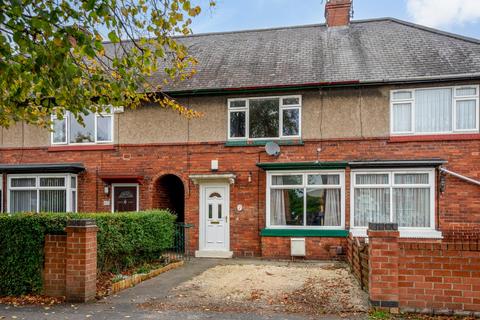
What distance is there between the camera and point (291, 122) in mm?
13891

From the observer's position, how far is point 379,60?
14.1 m

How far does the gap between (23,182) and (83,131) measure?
2.65 meters

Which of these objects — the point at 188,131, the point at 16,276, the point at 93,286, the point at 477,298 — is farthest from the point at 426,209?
the point at 16,276

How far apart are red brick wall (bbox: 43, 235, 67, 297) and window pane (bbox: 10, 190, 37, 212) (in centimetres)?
812

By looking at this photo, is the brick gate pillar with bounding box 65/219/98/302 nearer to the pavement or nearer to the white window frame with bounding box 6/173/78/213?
the pavement

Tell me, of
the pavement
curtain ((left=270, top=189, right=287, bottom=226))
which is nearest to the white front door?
curtain ((left=270, top=189, right=287, bottom=226))

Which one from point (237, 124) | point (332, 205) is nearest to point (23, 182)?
point (237, 124)

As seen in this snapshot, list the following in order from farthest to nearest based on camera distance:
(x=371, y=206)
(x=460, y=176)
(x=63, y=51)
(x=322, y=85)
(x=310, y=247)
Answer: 1. (x=322, y=85)
2. (x=310, y=247)
3. (x=371, y=206)
4. (x=460, y=176)
5. (x=63, y=51)

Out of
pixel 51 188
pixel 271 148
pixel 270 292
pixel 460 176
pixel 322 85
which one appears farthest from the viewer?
pixel 51 188

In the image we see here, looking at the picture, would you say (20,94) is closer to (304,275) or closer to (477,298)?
(304,275)

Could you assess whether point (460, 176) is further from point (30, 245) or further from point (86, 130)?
point (86, 130)

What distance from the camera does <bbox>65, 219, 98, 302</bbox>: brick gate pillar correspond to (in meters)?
7.46

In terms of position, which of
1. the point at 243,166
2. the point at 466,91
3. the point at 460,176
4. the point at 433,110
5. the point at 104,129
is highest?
the point at 466,91

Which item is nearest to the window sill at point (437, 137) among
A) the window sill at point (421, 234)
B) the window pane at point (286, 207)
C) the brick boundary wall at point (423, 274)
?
the window sill at point (421, 234)
